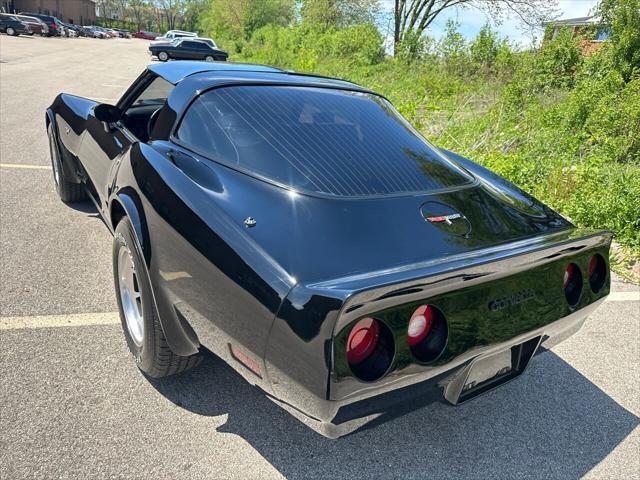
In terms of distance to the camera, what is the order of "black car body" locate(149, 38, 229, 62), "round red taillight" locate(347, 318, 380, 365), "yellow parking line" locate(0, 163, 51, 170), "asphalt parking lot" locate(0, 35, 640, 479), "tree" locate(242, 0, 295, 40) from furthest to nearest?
"tree" locate(242, 0, 295, 40)
"black car body" locate(149, 38, 229, 62)
"yellow parking line" locate(0, 163, 51, 170)
"asphalt parking lot" locate(0, 35, 640, 479)
"round red taillight" locate(347, 318, 380, 365)

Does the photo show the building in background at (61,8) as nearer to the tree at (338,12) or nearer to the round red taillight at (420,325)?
the tree at (338,12)

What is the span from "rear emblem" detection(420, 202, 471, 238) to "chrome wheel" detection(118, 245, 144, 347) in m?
1.48

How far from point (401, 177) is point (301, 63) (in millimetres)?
17438

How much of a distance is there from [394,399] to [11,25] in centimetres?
4101

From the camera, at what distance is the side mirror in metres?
3.04

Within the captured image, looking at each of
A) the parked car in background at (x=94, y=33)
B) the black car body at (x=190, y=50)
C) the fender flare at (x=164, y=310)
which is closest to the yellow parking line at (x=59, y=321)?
the fender flare at (x=164, y=310)

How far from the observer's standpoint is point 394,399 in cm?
160

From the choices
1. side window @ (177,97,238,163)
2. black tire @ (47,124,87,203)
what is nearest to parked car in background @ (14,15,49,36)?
black tire @ (47,124,87,203)

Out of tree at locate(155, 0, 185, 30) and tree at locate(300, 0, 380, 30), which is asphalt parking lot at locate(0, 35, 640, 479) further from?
tree at locate(155, 0, 185, 30)

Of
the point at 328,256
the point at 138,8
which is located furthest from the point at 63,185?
the point at 138,8

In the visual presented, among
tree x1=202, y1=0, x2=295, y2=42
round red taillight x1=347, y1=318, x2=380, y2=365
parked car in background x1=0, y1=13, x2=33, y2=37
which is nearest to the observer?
round red taillight x1=347, y1=318, x2=380, y2=365

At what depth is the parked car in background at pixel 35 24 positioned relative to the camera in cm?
3507

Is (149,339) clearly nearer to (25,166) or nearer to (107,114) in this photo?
(107,114)

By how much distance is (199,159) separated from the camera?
219 centimetres
